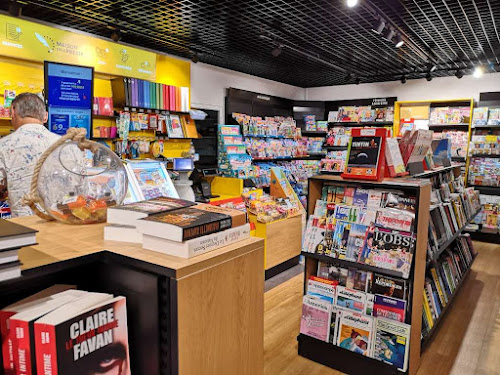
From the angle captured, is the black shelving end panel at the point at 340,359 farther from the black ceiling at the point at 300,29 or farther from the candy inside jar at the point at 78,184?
the black ceiling at the point at 300,29

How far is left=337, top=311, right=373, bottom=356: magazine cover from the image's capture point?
280 cm

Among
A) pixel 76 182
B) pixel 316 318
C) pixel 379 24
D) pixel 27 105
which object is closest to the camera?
pixel 76 182

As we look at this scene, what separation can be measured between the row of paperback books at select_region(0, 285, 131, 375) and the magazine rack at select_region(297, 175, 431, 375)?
2.14 meters

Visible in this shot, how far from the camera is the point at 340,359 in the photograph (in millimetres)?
2963

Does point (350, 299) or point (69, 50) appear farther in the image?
point (69, 50)

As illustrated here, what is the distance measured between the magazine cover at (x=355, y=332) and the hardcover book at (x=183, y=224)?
2.07 meters

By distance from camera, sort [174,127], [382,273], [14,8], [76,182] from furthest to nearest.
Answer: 1. [174,127]
2. [14,8]
3. [382,273]
4. [76,182]

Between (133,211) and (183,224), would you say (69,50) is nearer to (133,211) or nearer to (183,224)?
(133,211)

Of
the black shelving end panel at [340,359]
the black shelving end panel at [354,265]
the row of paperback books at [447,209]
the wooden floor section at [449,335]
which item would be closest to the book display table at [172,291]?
the black shelving end panel at [354,265]

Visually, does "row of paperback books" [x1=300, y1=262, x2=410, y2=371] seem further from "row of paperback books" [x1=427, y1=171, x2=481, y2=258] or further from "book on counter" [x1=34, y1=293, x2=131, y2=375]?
"book on counter" [x1=34, y1=293, x2=131, y2=375]

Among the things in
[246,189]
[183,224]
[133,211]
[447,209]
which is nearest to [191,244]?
[183,224]

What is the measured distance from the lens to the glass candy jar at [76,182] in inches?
52.5

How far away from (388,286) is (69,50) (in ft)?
13.1

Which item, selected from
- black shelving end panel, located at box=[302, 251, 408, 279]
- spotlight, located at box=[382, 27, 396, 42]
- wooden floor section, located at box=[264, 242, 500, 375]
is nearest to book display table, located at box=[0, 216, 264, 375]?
black shelving end panel, located at box=[302, 251, 408, 279]
